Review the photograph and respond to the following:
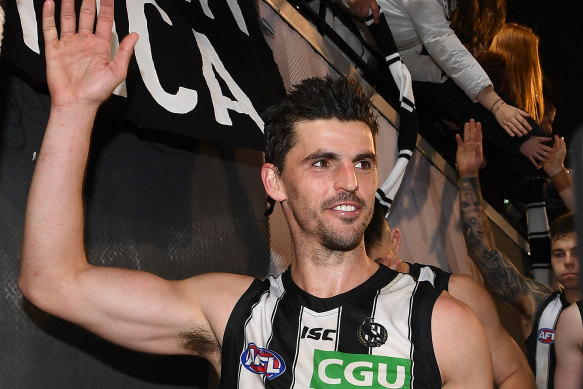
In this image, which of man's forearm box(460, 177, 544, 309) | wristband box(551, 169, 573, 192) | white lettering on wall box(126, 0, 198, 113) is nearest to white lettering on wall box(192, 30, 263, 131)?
white lettering on wall box(126, 0, 198, 113)

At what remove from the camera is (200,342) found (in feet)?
7.73

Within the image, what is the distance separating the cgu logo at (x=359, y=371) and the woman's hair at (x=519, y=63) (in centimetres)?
340

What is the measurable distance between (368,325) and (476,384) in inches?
13.9

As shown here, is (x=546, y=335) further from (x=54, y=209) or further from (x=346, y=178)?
(x=54, y=209)

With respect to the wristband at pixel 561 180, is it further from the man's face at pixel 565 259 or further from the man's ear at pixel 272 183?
the man's ear at pixel 272 183

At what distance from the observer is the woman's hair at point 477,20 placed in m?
4.73

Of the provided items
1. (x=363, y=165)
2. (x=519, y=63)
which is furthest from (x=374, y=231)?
(x=519, y=63)

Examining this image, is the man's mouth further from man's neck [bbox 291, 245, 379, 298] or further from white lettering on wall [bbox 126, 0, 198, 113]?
white lettering on wall [bbox 126, 0, 198, 113]

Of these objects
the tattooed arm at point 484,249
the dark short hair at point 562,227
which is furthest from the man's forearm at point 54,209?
the tattooed arm at point 484,249

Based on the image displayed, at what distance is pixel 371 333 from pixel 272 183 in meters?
0.66

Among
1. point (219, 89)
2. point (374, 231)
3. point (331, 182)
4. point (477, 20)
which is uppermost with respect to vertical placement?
point (477, 20)

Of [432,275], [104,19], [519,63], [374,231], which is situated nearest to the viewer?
[104,19]

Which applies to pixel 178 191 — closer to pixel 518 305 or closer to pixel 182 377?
pixel 182 377

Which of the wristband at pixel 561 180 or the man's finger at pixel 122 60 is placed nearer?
the man's finger at pixel 122 60
